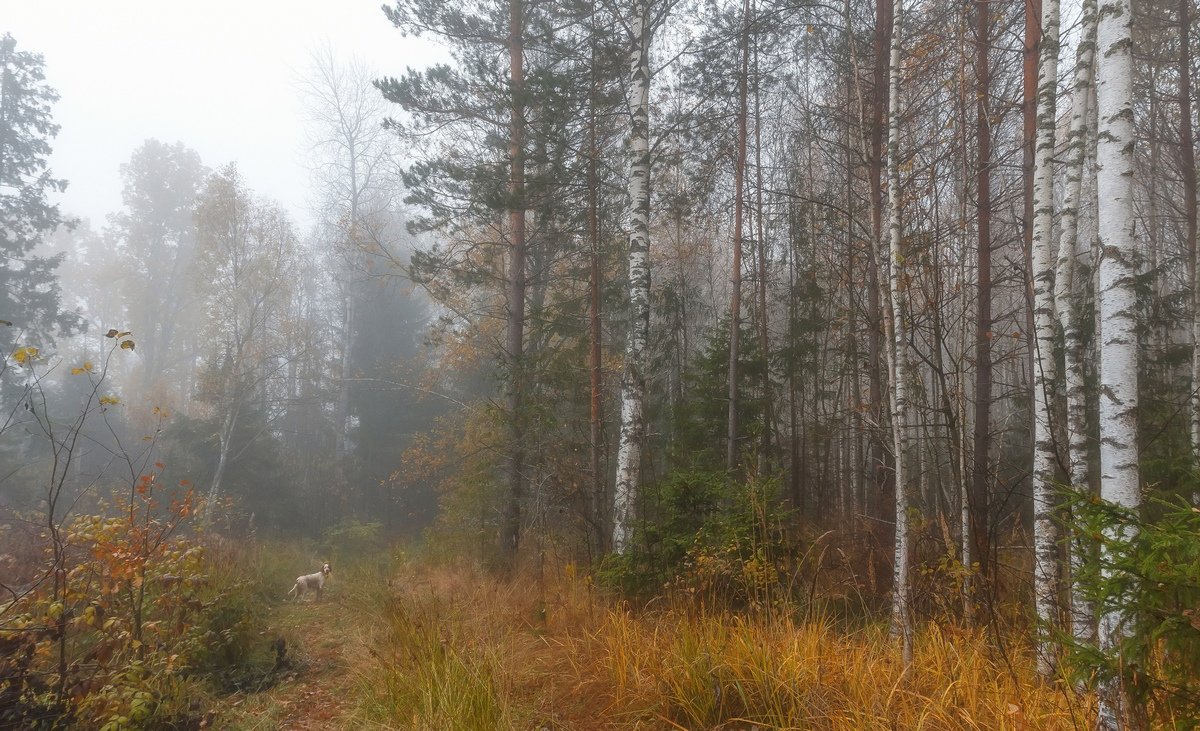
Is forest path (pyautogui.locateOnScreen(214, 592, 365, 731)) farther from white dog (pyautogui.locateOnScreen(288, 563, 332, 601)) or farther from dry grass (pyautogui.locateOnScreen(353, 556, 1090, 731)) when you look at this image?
white dog (pyautogui.locateOnScreen(288, 563, 332, 601))

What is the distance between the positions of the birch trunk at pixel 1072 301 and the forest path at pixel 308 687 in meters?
4.58

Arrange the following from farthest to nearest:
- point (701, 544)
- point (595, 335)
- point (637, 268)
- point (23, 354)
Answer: point (595, 335) < point (637, 268) < point (701, 544) < point (23, 354)

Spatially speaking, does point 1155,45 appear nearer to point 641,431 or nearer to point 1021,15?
point 1021,15

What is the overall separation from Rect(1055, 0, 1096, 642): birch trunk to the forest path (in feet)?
15.0

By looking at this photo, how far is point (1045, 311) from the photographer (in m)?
4.69

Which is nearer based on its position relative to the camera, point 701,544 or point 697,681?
point 697,681

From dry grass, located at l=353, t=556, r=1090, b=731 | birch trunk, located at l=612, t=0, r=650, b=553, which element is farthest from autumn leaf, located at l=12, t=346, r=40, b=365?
birch trunk, located at l=612, t=0, r=650, b=553

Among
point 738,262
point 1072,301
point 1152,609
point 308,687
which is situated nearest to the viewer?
point 1152,609

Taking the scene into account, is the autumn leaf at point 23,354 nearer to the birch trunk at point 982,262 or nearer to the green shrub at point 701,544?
the green shrub at point 701,544

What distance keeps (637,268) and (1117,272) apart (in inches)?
213

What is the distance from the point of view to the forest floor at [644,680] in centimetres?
301

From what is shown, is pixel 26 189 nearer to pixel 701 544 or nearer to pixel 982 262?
pixel 701 544

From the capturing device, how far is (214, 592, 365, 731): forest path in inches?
162

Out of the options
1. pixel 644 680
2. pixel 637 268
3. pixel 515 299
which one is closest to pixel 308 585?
pixel 515 299
